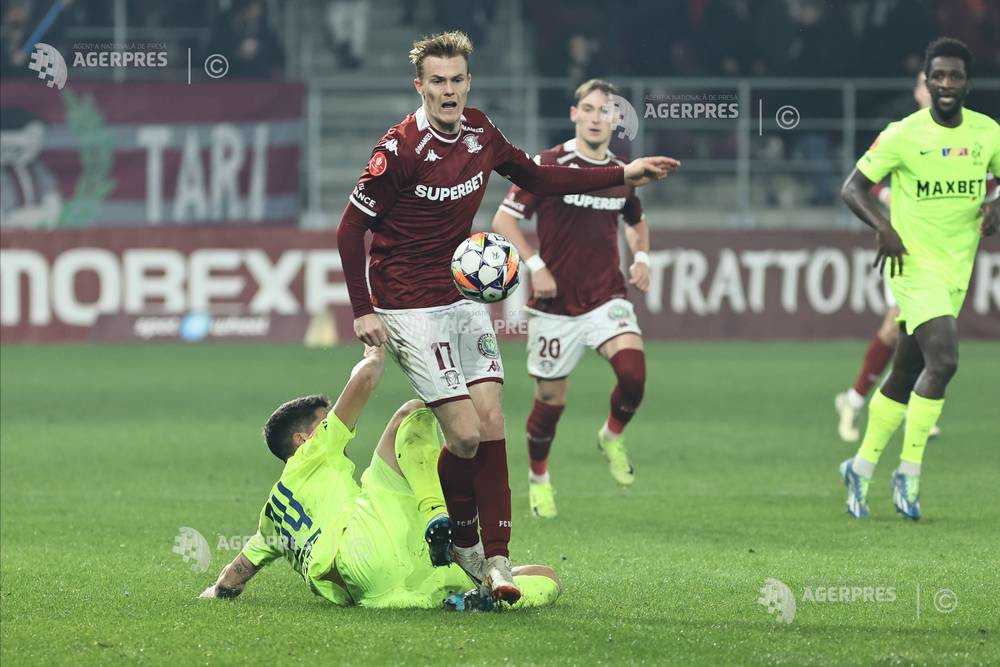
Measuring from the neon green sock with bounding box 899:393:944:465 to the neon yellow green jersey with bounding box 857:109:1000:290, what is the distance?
2.08 ft

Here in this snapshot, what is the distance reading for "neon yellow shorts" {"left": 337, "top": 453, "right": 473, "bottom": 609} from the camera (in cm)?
619

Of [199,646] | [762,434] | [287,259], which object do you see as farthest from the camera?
[287,259]

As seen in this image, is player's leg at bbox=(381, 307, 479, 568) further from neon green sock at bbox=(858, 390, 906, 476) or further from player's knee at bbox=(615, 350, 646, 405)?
neon green sock at bbox=(858, 390, 906, 476)

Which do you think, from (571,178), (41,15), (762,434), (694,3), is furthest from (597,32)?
(571,178)

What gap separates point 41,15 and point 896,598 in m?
18.2

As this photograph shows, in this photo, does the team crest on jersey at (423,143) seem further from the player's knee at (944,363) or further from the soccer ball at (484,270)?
the player's knee at (944,363)

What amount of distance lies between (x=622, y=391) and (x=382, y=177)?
333cm

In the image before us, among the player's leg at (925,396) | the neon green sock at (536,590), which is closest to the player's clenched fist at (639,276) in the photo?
the player's leg at (925,396)

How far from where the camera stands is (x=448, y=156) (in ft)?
21.6

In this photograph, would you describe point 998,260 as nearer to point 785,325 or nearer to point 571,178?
point 785,325

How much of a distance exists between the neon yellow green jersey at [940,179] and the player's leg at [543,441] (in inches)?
84.4

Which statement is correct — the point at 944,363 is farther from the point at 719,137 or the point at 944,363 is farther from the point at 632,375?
the point at 719,137

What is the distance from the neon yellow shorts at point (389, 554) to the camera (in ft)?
20.3

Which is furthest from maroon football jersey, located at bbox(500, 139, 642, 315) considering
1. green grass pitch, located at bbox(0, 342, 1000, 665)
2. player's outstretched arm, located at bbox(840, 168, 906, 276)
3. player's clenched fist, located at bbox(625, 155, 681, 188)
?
player's clenched fist, located at bbox(625, 155, 681, 188)
